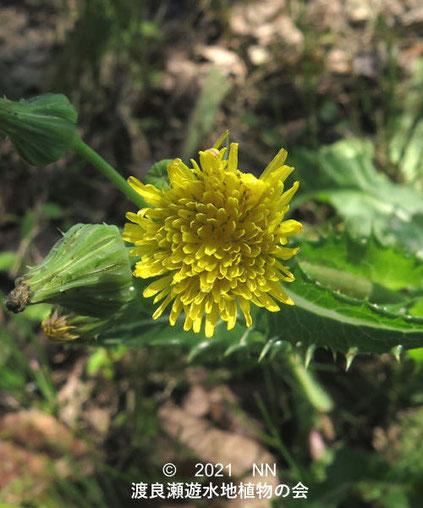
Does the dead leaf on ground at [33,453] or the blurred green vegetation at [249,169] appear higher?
the blurred green vegetation at [249,169]

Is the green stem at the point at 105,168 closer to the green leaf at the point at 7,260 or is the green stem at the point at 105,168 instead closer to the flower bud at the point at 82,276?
the flower bud at the point at 82,276

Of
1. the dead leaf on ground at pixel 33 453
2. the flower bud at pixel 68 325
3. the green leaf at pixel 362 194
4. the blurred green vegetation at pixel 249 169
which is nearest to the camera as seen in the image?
the flower bud at pixel 68 325

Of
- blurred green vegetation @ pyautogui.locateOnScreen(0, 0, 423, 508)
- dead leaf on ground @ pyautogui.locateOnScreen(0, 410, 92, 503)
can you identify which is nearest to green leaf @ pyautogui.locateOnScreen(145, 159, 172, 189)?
blurred green vegetation @ pyautogui.locateOnScreen(0, 0, 423, 508)

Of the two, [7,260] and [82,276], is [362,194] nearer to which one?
[82,276]

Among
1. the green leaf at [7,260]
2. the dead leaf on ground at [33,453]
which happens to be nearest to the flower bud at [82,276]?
the dead leaf on ground at [33,453]

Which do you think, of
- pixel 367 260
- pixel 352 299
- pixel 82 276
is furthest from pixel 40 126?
pixel 367 260

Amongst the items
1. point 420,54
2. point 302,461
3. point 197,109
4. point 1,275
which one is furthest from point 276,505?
point 420,54
